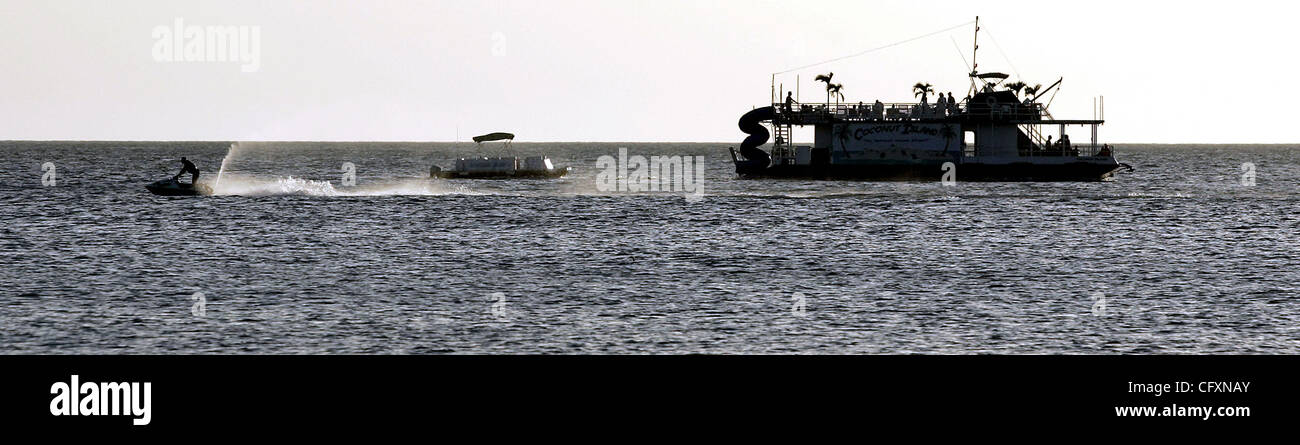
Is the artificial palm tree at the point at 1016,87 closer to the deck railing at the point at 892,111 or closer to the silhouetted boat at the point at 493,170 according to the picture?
the deck railing at the point at 892,111

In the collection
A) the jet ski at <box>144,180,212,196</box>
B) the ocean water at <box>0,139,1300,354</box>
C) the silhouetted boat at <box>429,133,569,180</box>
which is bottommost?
the ocean water at <box>0,139,1300,354</box>

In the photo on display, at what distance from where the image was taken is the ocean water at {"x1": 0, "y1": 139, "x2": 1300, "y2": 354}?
27125 millimetres

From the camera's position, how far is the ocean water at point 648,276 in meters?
27.1

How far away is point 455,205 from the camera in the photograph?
77.9 meters

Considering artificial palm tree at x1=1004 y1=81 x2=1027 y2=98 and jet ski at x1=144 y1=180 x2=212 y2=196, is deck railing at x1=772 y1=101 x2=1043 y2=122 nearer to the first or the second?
artificial palm tree at x1=1004 y1=81 x2=1027 y2=98

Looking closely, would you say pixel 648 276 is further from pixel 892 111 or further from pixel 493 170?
pixel 493 170

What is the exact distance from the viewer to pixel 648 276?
3997cm

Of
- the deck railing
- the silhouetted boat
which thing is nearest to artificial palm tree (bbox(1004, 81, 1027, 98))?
the deck railing

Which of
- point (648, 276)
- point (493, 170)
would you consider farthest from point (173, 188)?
point (648, 276)

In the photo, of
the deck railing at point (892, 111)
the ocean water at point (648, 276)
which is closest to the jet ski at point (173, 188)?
the ocean water at point (648, 276)
